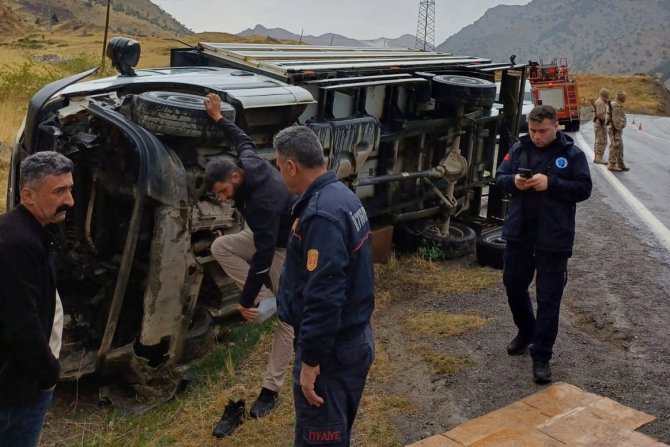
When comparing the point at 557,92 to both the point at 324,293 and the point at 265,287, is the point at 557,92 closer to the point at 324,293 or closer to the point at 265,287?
the point at 265,287

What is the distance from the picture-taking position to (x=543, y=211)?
4793 mm

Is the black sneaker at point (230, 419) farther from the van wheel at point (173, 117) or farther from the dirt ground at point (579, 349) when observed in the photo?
the van wheel at point (173, 117)

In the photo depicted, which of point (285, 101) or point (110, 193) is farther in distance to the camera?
point (285, 101)

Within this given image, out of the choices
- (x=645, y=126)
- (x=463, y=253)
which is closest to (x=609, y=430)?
(x=463, y=253)

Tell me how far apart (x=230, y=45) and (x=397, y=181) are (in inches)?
90.8

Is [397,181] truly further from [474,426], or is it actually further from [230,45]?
[474,426]

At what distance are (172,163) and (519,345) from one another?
2.79 metres

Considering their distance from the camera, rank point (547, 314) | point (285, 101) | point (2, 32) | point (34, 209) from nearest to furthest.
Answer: point (34, 209) < point (547, 314) < point (285, 101) < point (2, 32)

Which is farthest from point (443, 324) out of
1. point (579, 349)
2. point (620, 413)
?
point (620, 413)

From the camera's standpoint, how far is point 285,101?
18.6 feet

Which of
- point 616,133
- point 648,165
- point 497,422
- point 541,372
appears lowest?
point 497,422

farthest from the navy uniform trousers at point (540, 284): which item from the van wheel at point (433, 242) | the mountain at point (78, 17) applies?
the mountain at point (78, 17)

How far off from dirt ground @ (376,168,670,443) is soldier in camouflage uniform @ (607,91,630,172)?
7226 mm

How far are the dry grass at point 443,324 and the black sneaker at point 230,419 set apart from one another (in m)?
1.80
